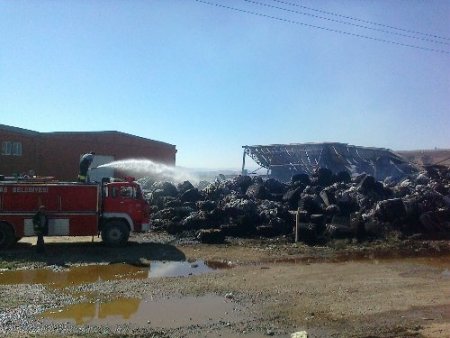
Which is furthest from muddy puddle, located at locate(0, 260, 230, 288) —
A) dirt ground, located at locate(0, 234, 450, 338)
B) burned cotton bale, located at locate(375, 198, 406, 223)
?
burned cotton bale, located at locate(375, 198, 406, 223)

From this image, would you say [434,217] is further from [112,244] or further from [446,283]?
[112,244]

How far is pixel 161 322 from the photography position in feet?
27.6

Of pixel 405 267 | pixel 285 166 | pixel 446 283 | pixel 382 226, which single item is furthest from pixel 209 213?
pixel 285 166

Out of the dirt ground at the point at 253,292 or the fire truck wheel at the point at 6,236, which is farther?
the fire truck wheel at the point at 6,236

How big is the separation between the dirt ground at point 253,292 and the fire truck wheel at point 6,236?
335 millimetres

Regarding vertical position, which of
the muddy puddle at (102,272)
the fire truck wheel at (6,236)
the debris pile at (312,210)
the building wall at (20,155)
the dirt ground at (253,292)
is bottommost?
the muddy puddle at (102,272)

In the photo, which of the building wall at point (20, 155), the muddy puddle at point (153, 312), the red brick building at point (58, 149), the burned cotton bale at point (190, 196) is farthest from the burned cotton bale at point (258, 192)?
the building wall at point (20, 155)

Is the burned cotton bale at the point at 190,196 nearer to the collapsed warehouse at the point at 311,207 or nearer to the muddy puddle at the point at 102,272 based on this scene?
the collapsed warehouse at the point at 311,207

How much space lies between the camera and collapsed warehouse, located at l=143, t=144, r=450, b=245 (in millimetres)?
17812

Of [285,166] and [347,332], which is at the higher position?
[285,166]

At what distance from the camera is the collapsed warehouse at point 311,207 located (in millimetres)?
17812

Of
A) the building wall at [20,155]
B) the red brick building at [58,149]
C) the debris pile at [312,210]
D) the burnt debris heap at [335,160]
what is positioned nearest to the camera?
the debris pile at [312,210]

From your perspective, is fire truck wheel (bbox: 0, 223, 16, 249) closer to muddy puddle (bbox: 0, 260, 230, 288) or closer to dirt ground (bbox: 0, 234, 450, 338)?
dirt ground (bbox: 0, 234, 450, 338)

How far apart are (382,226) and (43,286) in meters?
12.2
